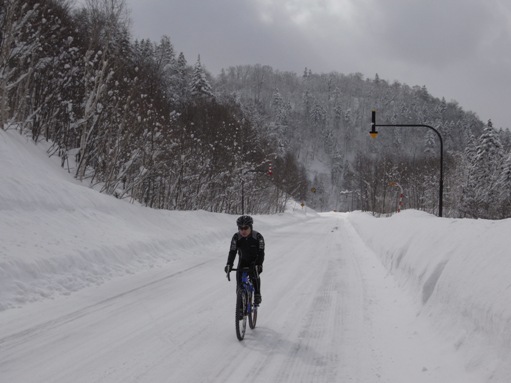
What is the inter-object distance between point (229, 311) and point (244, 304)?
Answer: 1.47 metres

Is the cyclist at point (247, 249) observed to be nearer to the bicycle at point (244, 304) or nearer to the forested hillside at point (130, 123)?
the bicycle at point (244, 304)

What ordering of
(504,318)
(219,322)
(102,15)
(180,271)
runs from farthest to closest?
(102,15), (180,271), (219,322), (504,318)

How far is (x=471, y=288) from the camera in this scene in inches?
223

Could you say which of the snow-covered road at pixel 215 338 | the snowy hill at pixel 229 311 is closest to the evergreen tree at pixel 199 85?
the snowy hill at pixel 229 311

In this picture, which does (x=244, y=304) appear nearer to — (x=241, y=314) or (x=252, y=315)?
(x=241, y=314)

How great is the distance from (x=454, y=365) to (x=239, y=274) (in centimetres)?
342

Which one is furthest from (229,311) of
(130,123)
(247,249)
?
(130,123)

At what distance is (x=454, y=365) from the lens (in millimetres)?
5051

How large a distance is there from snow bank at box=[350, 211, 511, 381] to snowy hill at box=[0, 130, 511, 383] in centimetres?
2

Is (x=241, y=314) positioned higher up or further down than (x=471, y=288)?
further down

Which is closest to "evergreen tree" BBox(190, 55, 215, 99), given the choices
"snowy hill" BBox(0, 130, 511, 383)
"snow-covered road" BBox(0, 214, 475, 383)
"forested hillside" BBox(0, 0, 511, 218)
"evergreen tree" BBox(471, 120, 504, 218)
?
"forested hillside" BBox(0, 0, 511, 218)

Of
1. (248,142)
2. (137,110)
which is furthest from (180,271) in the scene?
(248,142)

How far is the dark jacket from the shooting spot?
700 centimetres

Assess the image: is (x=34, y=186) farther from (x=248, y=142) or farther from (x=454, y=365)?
(x=248, y=142)
